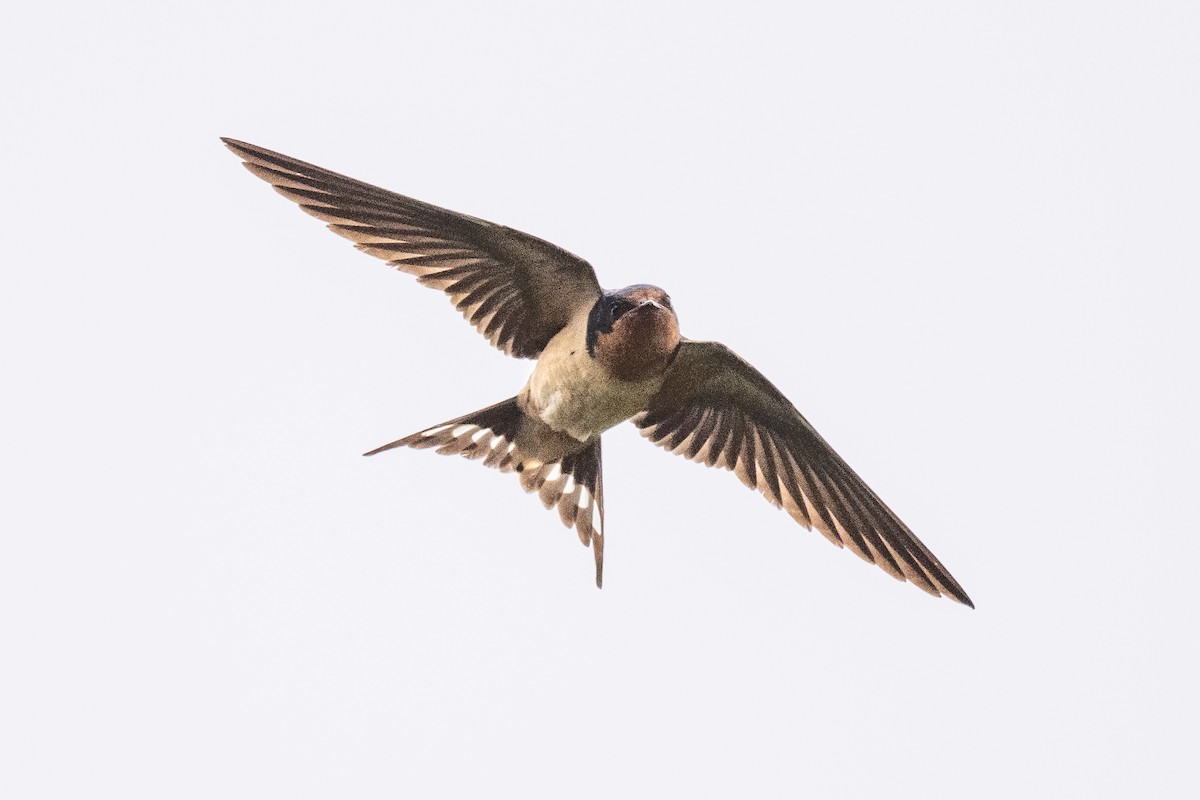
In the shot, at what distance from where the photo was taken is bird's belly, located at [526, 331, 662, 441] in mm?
8508

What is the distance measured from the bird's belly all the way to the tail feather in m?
0.19

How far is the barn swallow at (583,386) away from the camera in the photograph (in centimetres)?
832

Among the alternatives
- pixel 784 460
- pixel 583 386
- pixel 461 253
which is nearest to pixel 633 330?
pixel 583 386

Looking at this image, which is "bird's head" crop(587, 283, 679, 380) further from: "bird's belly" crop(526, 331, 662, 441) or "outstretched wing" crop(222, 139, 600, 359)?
"outstretched wing" crop(222, 139, 600, 359)

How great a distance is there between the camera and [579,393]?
8562 mm

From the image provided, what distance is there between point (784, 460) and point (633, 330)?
160 cm

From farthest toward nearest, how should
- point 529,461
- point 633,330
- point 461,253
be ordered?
point 529,461, point 461,253, point 633,330

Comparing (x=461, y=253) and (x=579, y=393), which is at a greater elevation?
(x=461, y=253)

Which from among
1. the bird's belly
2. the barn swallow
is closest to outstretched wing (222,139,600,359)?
the barn swallow

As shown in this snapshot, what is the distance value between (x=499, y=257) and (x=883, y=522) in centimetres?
237

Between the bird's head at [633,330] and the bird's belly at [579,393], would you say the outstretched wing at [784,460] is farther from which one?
the bird's head at [633,330]

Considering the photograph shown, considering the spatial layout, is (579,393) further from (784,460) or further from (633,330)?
(784,460)

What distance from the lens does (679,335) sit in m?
8.51

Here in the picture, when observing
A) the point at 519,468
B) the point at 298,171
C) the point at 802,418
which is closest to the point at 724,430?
the point at 802,418
